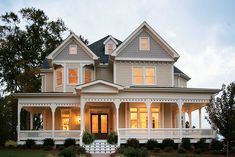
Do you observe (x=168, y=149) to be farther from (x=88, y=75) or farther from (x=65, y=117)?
(x=88, y=75)

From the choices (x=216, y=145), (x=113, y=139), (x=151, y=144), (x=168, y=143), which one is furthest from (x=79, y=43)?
(x=216, y=145)

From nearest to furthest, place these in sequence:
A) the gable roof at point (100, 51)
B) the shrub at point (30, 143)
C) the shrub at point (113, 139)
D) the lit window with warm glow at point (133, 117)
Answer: the shrub at point (113, 139) → the shrub at point (30, 143) → the lit window with warm glow at point (133, 117) → the gable roof at point (100, 51)

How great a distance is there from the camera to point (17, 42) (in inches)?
2096

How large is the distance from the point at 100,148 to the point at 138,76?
8667 millimetres

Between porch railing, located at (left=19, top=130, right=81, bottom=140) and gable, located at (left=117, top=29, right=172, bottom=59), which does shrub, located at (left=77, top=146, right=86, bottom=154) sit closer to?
porch railing, located at (left=19, top=130, right=81, bottom=140)

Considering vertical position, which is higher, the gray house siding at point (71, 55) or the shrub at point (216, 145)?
the gray house siding at point (71, 55)

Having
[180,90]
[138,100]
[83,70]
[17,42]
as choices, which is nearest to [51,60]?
[83,70]

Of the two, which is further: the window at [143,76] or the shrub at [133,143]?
the window at [143,76]

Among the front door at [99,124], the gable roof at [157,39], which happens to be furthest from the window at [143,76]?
the front door at [99,124]

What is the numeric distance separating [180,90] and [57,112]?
1142 centimetres

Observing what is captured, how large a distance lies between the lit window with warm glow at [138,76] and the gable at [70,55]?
170 inches

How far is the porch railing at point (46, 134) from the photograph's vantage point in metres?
33.9

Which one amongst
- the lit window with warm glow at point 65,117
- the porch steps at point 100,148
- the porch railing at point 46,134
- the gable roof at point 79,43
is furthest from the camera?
the lit window with warm glow at point 65,117

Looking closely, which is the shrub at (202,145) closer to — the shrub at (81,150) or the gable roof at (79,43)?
the shrub at (81,150)
